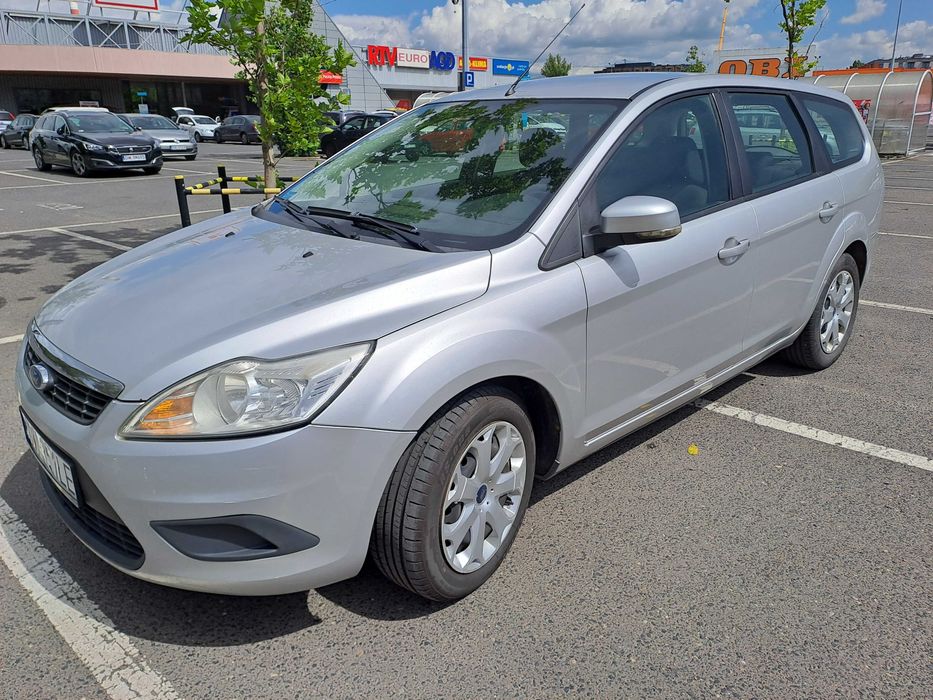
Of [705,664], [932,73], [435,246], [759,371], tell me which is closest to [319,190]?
[435,246]

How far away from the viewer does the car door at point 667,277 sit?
283 cm

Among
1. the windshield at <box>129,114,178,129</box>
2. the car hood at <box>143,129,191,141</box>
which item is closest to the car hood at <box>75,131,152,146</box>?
the car hood at <box>143,129,191,141</box>

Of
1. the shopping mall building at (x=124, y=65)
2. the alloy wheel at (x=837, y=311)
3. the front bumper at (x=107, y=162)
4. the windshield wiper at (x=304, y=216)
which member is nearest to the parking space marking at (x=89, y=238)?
the windshield wiper at (x=304, y=216)

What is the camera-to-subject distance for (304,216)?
3229 mm

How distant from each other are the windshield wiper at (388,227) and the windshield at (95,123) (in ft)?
56.4

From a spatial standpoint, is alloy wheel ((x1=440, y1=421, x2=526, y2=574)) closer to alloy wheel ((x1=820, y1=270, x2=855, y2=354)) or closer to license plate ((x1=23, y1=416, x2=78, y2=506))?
license plate ((x1=23, y1=416, x2=78, y2=506))

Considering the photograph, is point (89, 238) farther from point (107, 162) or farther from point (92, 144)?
point (92, 144)

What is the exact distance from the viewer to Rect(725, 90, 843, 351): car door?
358 cm

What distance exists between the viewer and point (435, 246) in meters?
2.66

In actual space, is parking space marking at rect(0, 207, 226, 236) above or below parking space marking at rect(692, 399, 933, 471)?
above

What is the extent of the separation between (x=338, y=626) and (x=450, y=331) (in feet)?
3.47

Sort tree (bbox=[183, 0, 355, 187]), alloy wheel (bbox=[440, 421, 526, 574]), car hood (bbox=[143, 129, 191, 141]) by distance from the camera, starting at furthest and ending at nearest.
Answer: car hood (bbox=[143, 129, 191, 141]) < tree (bbox=[183, 0, 355, 187]) < alloy wheel (bbox=[440, 421, 526, 574])

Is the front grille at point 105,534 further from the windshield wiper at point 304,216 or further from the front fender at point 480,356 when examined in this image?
the windshield wiper at point 304,216

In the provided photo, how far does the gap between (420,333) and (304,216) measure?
1.24 metres
